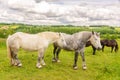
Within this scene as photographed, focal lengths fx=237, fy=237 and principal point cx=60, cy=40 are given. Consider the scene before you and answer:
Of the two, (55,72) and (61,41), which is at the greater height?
(61,41)

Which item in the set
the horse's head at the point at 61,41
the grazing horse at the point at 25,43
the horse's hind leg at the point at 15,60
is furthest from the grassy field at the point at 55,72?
the horse's head at the point at 61,41

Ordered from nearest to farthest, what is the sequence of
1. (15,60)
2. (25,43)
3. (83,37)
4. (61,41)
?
(25,43) < (15,60) < (83,37) < (61,41)

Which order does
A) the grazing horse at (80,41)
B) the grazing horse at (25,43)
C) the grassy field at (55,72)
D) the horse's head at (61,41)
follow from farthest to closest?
the horse's head at (61,41)
the grazing horse at (80,41)
the grazing horse at (25,43)
the grassy field at (55,72)

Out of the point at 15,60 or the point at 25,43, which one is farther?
the point at 15,60

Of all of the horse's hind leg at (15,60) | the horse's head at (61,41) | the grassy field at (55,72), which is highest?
the horse's head at (61,41)

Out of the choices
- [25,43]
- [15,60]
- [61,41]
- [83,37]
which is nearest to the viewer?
[25,43]

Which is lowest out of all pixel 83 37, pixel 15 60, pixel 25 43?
pixel 15 60

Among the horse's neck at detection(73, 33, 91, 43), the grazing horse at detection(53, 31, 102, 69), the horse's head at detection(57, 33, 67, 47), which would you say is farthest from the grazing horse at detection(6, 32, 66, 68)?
the horse's neck at detection(73, 33, 91, 43)

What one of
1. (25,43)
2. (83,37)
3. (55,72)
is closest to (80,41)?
(83,37)

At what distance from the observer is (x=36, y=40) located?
12438mm

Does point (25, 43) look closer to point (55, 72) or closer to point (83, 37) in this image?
point (55, 72)

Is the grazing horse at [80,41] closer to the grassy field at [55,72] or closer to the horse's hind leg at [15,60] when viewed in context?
the grassy field at [55,72]

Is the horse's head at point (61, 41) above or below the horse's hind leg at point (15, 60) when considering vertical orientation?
above

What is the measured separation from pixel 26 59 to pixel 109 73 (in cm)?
519
